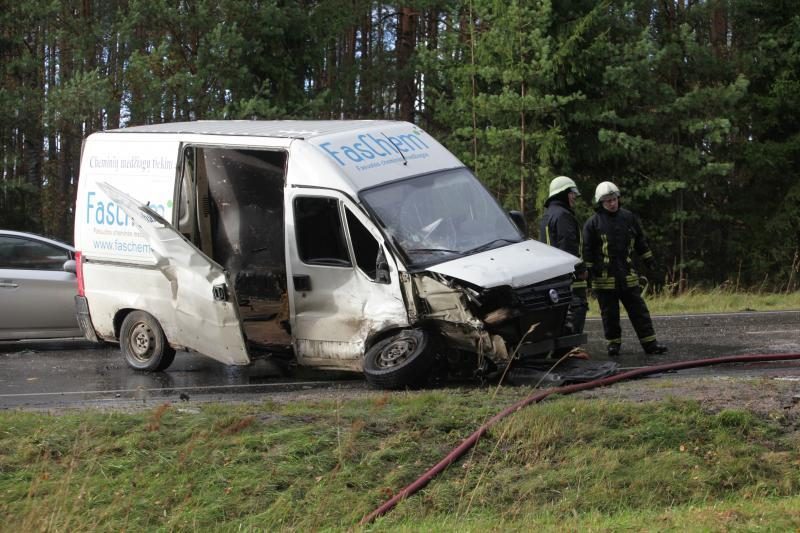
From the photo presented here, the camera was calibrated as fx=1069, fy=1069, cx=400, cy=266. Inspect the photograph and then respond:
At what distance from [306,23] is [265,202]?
1558cm

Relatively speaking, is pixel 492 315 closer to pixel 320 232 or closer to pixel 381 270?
pixel 381 270

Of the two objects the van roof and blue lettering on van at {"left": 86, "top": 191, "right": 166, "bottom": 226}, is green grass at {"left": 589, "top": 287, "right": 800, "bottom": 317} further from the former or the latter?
blue lettering on van at {"left": 86, "top": 191, "right": 166, "bottom": 226}

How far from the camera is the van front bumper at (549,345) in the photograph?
362 inches

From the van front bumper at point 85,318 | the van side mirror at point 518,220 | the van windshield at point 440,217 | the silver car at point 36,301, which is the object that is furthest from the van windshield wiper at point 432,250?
the silver car at point 36,301

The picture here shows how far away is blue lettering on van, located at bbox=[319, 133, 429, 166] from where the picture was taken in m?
9.95

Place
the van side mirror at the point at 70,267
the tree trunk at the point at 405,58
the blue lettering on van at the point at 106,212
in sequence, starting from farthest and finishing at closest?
the tree trunk at the point at 405,58 → the van side mirror at the point at 70,267 → the blue lettering on van at the point at 106,212

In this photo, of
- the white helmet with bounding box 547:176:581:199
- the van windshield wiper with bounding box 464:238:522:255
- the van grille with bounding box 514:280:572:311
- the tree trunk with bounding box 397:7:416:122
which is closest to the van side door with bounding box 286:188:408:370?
the van windshield wiper with bounding box 464:238:522:255

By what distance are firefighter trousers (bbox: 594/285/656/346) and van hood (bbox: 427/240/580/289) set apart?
1.52 m

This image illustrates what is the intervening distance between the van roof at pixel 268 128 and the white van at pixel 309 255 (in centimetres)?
3

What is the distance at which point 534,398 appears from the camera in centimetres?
801

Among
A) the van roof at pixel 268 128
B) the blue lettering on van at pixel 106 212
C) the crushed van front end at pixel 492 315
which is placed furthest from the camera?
the blue lettering on van at pixel 106 212

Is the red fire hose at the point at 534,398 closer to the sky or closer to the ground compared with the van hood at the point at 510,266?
closer to the ground

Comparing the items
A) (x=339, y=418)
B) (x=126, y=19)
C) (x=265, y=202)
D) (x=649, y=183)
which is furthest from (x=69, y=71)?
(x=339, y=418)

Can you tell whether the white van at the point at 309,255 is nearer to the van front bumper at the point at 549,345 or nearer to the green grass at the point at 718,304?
the van front bumper at the point at 549,345
